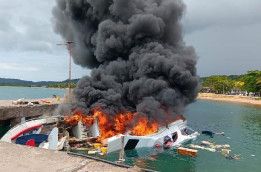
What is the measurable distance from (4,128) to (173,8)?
27.9 metres

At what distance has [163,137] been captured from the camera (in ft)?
76.7

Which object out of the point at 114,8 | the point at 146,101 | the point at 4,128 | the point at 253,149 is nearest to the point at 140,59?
the point at 146,101

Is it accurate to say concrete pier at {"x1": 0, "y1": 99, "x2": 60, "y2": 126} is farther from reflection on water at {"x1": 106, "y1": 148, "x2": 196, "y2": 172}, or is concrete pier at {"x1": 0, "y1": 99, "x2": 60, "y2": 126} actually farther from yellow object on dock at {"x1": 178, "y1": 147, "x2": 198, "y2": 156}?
yellow object on dock at {"x1": 178, "y1": 147, "x2": 198, "y2": 156}

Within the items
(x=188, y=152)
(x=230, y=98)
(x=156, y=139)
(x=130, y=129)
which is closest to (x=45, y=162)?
(x=156, y=139)

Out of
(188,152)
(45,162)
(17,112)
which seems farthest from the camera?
(17,112)

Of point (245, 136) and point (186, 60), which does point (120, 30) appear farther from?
point (245, 136)

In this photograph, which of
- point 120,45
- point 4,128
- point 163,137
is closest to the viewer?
point 163,137

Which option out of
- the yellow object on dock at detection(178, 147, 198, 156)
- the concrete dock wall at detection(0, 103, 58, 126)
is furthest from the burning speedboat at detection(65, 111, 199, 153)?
the concrete dock wall at detection(0, 103, 58, 126)

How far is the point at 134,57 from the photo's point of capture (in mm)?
28531

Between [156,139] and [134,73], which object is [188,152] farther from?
[134,73]

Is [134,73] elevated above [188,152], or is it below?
above

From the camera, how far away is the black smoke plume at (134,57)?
25.2 metres

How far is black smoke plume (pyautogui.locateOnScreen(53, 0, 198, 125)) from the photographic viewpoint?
992 inches

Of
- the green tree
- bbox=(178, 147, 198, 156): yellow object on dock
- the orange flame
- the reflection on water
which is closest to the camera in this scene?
the reflection on water
